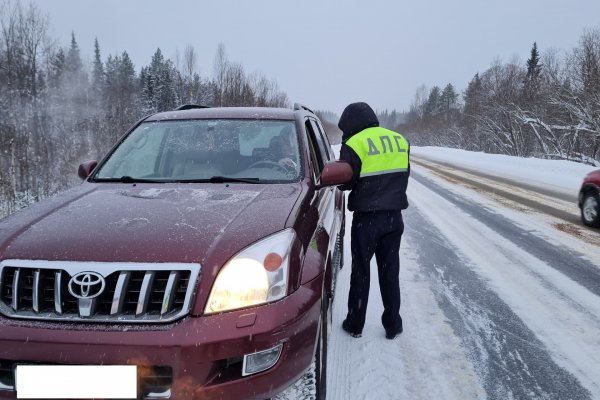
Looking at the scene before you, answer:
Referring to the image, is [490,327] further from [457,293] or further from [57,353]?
[57,353]

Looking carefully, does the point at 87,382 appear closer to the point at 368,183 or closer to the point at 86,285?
the point at 86,285

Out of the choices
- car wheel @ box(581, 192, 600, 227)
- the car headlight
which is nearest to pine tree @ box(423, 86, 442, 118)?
car wheel @ box(581, 192, 600, 227)

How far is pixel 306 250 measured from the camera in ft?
6.71

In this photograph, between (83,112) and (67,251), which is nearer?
(67,251)

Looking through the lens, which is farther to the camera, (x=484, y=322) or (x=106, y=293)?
(x=484, y=322)

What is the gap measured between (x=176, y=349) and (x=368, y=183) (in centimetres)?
189

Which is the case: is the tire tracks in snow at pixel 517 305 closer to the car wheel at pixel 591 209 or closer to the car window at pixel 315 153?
the car wheel at pixel 591 209

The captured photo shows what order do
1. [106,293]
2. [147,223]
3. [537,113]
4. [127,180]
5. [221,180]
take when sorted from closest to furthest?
[106,293] < [147,223] < [221,180] < [127,180] < [537,113]

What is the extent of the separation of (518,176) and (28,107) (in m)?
25.9

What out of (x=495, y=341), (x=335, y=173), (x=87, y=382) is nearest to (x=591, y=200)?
(x=495, y=341)

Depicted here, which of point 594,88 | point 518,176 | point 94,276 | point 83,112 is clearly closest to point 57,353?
point 94,276

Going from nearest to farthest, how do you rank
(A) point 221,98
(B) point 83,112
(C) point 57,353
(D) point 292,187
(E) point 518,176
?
(C) point 57,353 < (D) point 292,187 < (E) point 518,176 < (A) point 221,98 < (B) point 83,112

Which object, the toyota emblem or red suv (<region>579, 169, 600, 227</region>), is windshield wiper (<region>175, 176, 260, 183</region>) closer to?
the toyota emblem

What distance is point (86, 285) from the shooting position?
1601 millimetres
